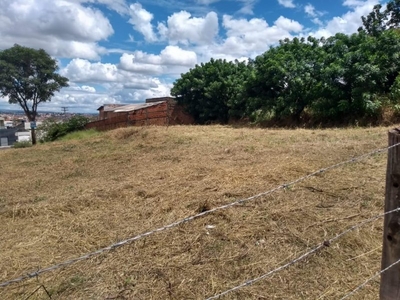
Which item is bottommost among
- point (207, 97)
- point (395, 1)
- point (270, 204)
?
point (270, 204)

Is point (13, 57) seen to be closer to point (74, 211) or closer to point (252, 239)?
point (74, 211)

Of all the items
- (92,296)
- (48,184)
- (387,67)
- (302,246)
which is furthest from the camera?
(387,67)

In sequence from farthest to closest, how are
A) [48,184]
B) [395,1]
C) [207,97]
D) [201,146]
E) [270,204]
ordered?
[395,1] → [207,97] → [201,146] → [48,184] → [270,204]

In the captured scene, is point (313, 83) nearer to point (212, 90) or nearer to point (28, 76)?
point (212, 90)

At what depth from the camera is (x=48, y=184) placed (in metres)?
5.66

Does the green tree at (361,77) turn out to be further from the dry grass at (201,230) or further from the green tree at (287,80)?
the dry grass at (201,230)

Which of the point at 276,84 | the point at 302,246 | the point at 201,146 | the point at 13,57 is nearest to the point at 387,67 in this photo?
the point at 276,84

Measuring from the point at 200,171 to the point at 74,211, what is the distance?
1968 millimetres

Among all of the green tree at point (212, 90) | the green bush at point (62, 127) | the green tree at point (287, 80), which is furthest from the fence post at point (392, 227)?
the green bush at point (62, 127)

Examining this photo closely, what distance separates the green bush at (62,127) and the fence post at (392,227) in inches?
886

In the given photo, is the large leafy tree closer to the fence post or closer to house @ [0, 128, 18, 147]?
house @ [0, 128, 18, 147]

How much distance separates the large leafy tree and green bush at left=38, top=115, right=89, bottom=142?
2645mm

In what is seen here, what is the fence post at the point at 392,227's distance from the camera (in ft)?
4.35

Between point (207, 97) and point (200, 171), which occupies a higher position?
point (207, 97)
